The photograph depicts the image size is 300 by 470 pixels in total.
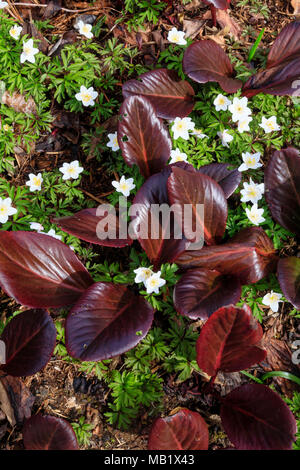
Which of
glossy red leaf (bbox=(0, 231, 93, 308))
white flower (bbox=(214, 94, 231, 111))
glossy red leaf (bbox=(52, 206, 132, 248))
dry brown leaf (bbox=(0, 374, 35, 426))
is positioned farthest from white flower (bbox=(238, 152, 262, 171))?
dry brown leaf (bbox=(0, 374, 35, 426))

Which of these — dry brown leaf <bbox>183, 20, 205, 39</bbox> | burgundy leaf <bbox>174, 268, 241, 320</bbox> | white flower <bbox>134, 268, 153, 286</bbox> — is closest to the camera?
burgundy leaf <bbox>174, 268, 241, 320</bbox>

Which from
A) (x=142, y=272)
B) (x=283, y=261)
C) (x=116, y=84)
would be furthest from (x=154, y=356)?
(x=116, y=84)

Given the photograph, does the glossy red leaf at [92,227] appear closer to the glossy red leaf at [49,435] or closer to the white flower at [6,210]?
the white flower at [6,210]

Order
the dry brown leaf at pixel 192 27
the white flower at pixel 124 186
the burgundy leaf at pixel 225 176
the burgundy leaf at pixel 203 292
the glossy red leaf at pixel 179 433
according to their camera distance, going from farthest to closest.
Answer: the dry brown leaf at pixel 192 27 → the white flower at pixel 124 186 → the burgundy leaf at pixel 225 176 → the burgundy leaf at pixel 203 292 → the glossy red leaf at pixel 179 433

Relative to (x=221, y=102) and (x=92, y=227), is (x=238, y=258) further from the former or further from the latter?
(x=221, y=102)

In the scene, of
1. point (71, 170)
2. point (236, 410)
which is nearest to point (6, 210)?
Answer: point (71, 170)

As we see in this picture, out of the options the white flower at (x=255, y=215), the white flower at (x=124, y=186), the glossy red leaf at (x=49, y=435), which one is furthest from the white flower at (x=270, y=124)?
the glossy red leaf at (x=49, y=435)

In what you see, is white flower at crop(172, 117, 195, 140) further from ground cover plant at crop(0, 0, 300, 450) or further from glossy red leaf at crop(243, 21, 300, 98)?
glossy red leaf at crop(243, 21, 300, 98)

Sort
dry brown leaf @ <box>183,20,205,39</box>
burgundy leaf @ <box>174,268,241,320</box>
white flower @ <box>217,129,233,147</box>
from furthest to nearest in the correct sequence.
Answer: dry brown leaf @ <box>183,20,205,39</box>
white flower @ <box>217,129,233,147</box>
burgundy leaf @ <box>174,268,241,320</box>
